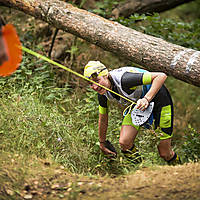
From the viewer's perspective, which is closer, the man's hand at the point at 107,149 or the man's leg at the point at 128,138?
the man's leg at the point at 128,138

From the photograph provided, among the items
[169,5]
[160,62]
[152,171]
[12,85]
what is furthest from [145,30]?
[152,171]

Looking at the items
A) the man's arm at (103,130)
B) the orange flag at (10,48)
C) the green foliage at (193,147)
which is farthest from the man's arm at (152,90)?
the orange flag at (10,48)

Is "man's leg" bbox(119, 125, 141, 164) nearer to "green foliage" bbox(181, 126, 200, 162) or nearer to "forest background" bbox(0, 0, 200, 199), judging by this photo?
"forest background" bbox(0, 0, 200, 199)

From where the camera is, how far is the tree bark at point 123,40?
346 centimetres

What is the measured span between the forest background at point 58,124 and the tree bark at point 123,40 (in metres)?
0.67

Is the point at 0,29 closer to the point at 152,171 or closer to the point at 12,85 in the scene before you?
the point at 152,171

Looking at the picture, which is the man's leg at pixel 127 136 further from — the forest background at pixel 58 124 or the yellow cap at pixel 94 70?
the yellow cap at pixel 94 70

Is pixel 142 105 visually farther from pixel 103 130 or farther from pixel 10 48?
pixel 10 48

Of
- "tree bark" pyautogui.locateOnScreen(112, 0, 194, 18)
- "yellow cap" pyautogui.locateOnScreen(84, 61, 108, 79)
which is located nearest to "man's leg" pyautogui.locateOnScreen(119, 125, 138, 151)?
"yellow cap" pyautogui.locateOnScreen(84, 61, 108, 79)

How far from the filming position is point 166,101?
11.1 ft

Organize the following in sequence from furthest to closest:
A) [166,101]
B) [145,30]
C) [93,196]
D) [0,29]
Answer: [145,30], [166,101], [93,196], [0,29]

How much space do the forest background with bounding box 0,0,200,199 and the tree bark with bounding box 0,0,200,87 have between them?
2.21 ft

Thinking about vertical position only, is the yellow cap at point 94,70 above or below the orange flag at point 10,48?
above

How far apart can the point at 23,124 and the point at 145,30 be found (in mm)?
2675
